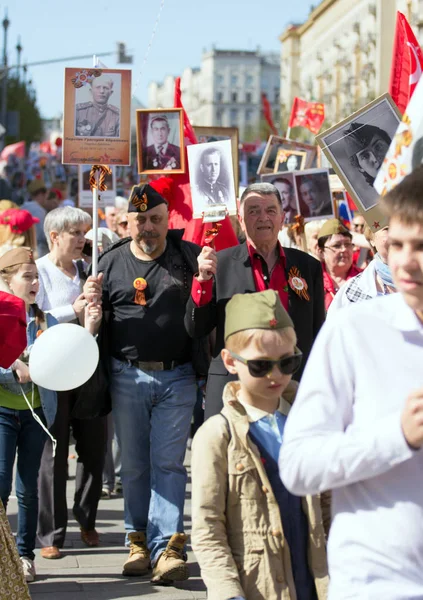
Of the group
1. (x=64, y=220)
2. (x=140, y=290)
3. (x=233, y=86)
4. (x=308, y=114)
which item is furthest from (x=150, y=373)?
(x=233, y=86)

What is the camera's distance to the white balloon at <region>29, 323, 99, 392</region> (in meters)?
5.39

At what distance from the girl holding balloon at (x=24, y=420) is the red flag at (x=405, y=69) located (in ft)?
6.80

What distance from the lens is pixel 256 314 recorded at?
339 centimetres

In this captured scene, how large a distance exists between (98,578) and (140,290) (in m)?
1.63

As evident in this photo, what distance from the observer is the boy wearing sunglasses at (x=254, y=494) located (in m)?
3.28

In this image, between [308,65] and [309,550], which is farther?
[308,65]

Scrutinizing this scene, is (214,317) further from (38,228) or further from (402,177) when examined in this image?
(38,228)

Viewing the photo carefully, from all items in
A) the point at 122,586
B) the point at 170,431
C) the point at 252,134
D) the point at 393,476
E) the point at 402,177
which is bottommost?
the point at 122,586

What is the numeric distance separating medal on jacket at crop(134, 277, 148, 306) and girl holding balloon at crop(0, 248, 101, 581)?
0.76 ft

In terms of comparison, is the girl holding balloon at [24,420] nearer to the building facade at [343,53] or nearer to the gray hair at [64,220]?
the gray hair at [64,220]

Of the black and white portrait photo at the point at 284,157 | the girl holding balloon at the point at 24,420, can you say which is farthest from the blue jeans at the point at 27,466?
the black and white portrait photo at the point at 284,157

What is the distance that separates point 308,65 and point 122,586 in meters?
87.5

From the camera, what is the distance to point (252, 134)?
107688 mm

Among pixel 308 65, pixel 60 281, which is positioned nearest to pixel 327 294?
pixel 60 281
